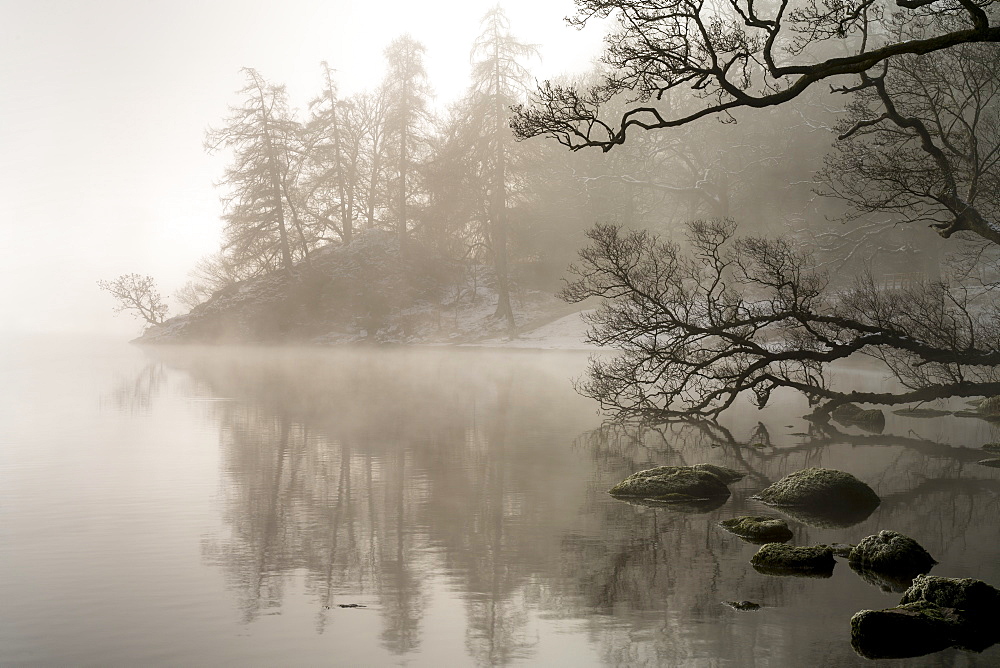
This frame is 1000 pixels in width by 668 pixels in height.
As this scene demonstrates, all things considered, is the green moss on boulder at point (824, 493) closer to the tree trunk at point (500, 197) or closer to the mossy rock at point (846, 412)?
the mossy rock at point (846, 412)

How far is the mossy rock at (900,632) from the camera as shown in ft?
A: 22.7

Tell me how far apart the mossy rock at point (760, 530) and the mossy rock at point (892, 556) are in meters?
1.06

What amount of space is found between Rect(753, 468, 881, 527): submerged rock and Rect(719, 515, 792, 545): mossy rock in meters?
1.20

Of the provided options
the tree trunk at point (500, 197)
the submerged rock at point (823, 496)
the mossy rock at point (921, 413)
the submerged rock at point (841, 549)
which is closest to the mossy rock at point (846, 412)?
the mossy rock at point (921, 413)

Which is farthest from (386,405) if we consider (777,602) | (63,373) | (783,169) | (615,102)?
(615,102)

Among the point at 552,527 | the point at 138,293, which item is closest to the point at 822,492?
the point at 552,527

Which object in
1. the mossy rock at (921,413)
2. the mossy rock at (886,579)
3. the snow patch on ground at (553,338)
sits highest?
the snow patch on ground at (553,338)

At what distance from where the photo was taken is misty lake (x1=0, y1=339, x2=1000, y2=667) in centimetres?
711

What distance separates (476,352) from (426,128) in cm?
1529

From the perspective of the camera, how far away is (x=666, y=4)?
11.3 meters

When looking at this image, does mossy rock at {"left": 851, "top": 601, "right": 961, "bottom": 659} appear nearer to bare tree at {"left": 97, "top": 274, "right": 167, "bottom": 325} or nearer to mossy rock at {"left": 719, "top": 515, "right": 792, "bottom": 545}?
mossy rock at {"left": 719, "top": 515, "right": 792, "bottom": 545}

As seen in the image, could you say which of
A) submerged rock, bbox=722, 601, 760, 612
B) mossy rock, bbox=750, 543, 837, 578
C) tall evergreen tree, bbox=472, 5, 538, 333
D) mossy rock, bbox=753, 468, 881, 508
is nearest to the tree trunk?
tall evergreen tree, bbox=472, 5, 538, 333

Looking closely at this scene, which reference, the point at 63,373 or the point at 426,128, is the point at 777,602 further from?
the point at 426,128

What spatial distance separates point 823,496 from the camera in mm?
12125
